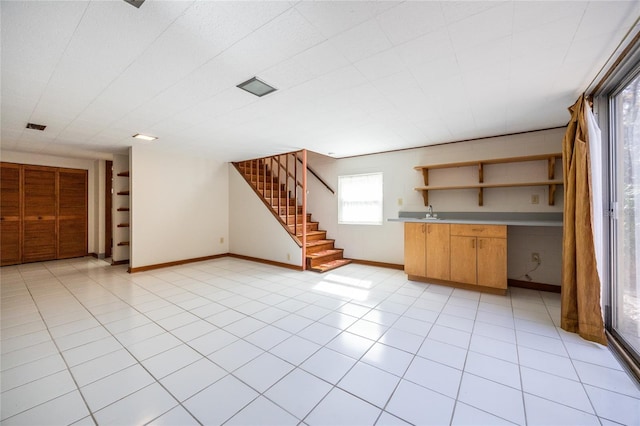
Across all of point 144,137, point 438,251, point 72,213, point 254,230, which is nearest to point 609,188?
point 438,251

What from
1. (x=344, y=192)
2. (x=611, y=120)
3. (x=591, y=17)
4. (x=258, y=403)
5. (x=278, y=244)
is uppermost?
(x=591, y=17)

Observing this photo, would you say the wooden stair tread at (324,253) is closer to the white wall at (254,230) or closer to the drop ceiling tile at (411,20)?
the white wall at (254,230)

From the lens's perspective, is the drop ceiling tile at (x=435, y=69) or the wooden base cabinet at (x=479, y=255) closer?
the drop ceiling tile at (x=435, y=69)

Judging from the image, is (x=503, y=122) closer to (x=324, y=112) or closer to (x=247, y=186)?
(x=324, y=112)

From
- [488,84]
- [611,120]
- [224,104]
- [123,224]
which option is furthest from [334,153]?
[123,224]

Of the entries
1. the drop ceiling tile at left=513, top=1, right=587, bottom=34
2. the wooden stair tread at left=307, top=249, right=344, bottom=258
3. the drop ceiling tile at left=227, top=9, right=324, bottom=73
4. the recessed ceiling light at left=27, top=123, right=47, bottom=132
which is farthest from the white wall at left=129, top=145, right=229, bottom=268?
the drop ceiling tile at left=513, top=1, right=587, bottom=34

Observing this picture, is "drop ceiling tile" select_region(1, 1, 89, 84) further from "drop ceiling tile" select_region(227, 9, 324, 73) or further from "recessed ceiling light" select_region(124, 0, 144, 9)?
"drop ceiling tile" select_region(227, 9, 324, 73)

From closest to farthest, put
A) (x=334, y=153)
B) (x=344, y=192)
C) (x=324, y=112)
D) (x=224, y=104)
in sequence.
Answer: (x=224, y=104), (x=324, y=112), (x=334, y=153), (x=344, y=192)

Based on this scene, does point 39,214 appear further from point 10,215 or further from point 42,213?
point 10,215

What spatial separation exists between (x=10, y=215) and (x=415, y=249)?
8.22 meters

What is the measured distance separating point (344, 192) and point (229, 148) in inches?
103

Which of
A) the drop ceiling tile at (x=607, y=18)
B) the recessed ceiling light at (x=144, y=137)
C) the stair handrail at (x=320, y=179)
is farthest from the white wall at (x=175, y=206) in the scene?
the drop ceiling tile at (x=607, y=18)

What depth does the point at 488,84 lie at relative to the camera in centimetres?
238

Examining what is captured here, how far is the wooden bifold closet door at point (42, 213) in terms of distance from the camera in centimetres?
535
